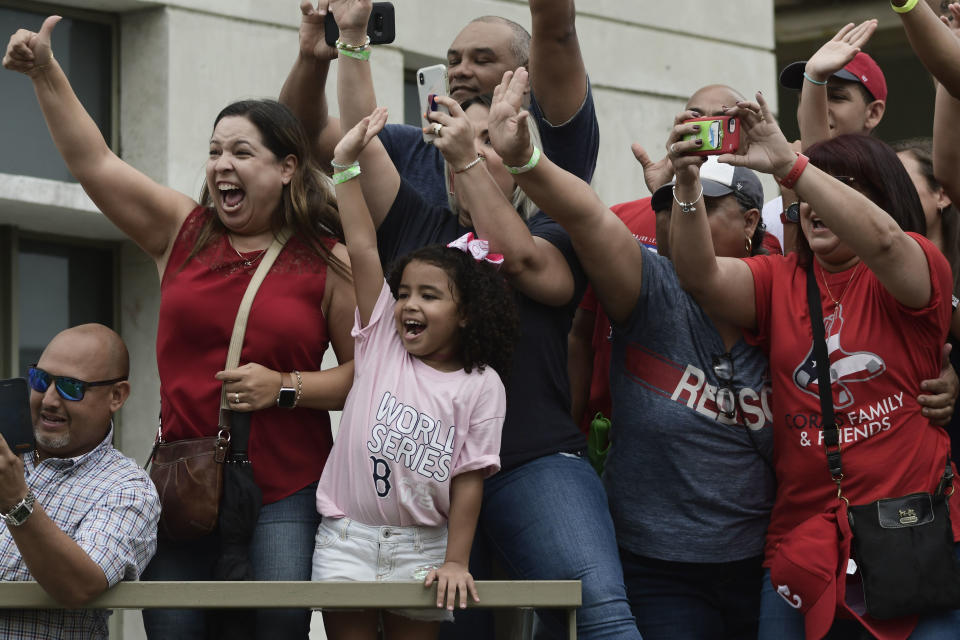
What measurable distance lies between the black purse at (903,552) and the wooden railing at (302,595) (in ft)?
2.36

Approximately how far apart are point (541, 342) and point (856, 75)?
1800mm

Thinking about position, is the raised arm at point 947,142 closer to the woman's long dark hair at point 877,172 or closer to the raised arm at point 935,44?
the raised arm at point 935,44

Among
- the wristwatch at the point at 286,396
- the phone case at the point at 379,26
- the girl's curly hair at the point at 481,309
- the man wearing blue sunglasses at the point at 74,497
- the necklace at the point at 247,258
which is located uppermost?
the phone case at the point at 379,26

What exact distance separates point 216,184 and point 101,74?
3.97m

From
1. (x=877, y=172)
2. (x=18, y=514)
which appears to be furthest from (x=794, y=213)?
(x=18, y=514)

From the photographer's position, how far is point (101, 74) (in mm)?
7793

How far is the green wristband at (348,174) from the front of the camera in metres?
3.90

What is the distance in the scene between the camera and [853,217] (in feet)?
11.9

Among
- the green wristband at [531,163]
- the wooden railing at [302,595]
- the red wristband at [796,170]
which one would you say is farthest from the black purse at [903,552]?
the green wristband at [531,163]

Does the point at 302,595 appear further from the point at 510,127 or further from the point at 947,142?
the point at 947,142

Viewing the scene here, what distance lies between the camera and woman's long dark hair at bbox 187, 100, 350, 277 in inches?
164

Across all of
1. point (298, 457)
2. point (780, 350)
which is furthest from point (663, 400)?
point (298, 457)

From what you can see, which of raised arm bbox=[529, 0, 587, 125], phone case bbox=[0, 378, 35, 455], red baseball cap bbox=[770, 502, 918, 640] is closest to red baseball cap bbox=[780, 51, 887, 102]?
raised arm bbox=[529, 0, 587, 125]

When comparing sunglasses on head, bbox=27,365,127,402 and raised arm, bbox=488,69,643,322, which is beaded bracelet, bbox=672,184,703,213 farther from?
sunglasses on head, bbox=27,365,127,402
